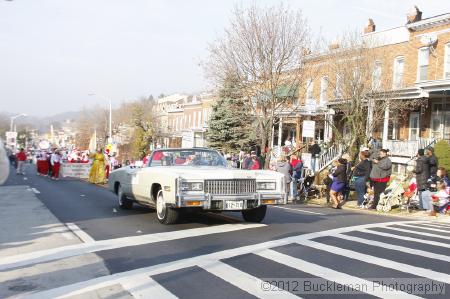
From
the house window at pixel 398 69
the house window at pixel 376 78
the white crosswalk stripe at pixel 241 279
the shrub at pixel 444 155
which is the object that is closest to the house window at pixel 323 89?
the house window at pixel 376 78

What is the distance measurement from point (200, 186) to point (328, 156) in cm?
1779

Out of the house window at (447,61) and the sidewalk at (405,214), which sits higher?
the house window at (447,61)

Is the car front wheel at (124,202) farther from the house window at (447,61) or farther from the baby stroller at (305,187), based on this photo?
the house window at (447,61)

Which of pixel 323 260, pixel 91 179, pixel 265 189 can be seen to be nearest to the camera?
pixel 323 260

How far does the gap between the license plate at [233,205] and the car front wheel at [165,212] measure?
119 cm

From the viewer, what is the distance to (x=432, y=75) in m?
26.2

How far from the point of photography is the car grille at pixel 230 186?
9.85 metres

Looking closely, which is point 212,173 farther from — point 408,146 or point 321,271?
point 408,146

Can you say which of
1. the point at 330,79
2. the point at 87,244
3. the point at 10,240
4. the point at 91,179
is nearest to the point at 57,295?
the point at 87,244

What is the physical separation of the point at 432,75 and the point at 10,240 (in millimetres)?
23188

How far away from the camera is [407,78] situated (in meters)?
27.3

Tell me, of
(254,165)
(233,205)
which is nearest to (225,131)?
(254,165)

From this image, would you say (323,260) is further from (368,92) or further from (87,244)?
(368,92)

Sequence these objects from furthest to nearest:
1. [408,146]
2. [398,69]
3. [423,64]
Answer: [398,69] → [423,64] → [408,146]
